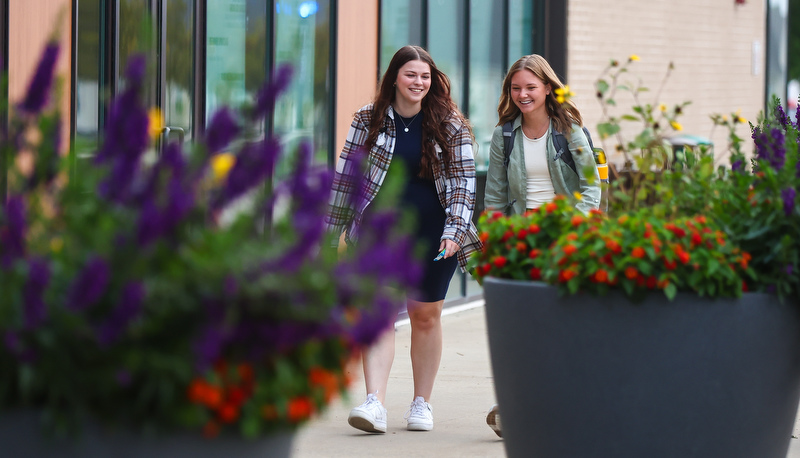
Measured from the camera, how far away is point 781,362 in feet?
11.1

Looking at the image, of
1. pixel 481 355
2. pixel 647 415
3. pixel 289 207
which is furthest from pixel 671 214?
pixel 481 355

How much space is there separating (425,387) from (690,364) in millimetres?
2309

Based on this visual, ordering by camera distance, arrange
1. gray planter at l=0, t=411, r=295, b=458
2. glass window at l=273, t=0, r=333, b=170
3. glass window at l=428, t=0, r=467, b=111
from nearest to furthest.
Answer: gray planter at l=0, t=411, r=295, b=458, glass window at l=273, t=0, r=333, b=170, glass window at l=428, t=0, r=467, b=111

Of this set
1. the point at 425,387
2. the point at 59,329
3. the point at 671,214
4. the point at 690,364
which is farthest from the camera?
the point at 425,387

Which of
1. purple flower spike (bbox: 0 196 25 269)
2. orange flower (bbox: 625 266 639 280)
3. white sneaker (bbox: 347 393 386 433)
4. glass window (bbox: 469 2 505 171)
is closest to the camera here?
purple flower spike (bbox: 0 196 25 269)

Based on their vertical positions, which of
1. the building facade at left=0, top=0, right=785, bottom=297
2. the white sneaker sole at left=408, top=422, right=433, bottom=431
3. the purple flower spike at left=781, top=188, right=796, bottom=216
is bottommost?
the white sneaker sole at left=408, top=422, right=433, bottom=431

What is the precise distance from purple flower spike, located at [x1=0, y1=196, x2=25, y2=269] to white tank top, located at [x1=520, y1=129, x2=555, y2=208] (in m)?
3.52

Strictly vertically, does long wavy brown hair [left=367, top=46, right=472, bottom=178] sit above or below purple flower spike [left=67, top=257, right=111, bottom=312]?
above

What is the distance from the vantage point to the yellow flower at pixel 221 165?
90.2 inches

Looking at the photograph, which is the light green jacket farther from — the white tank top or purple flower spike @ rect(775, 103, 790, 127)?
purple flower spike @ rect(775, 103, 790, 127)

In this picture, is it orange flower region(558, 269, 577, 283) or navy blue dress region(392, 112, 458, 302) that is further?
navy blue dress region(392, 112, 458, 302)

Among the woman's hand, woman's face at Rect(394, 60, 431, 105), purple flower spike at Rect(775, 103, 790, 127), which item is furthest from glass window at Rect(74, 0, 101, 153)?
purple flower spike at Rect(775, 103, 790, 127)

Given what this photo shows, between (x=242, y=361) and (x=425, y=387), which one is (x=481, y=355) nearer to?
(x=425, y=387)

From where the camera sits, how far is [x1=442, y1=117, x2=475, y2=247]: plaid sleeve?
5.27 metres
